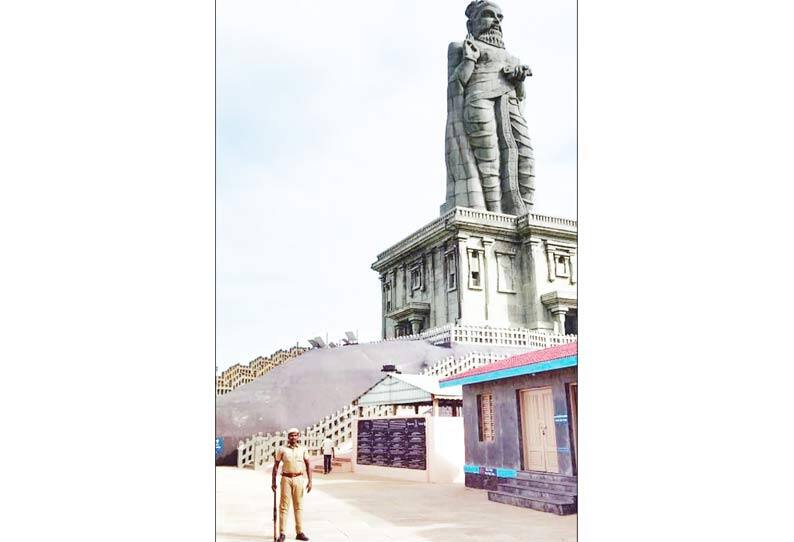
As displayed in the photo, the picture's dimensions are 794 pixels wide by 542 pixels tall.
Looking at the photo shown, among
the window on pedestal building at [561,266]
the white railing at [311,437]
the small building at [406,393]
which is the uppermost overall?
the window on pedestal building at [561,266]

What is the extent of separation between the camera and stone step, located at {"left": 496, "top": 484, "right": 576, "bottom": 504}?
328 inches

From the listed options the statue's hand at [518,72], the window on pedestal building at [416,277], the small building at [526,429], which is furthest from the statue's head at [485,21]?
the small building at [526,429]

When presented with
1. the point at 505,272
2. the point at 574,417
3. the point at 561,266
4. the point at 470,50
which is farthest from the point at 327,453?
the point at 470,50

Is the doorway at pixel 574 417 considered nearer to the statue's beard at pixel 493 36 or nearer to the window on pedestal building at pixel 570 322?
the window on pedestal building at pixel 570 322

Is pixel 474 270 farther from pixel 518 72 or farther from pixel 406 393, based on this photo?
pixel 406 393

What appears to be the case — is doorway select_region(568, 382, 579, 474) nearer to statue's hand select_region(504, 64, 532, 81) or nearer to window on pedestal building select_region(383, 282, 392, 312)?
window on pedestal building select_region(383, 282, 392, 312)

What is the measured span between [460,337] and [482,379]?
2.91 meters

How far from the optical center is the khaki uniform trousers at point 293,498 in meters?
7.71

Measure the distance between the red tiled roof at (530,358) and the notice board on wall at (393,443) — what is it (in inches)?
34.6

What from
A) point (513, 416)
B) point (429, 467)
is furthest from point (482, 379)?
point (429, 467)

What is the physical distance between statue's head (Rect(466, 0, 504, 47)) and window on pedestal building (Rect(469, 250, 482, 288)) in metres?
4.73

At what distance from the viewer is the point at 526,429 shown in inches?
370

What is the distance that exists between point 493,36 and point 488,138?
924 cm
